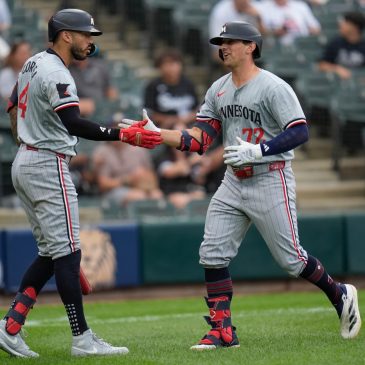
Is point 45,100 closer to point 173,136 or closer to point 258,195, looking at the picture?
point 173,136

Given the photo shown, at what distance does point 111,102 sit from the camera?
480 inches

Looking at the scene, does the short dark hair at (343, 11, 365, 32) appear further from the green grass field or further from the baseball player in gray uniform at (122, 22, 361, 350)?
the baseball player in gray uniform at (122, 22, 361, 350)

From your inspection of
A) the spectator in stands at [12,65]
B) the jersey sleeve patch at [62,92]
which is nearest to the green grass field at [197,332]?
the jersey sleeve patch at [62,92]

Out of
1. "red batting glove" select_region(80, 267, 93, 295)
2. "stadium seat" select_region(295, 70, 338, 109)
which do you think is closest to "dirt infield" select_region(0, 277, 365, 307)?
"stadium seat" select_region(295, 70, 338, 109)

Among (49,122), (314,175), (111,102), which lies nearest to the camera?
(49,122)

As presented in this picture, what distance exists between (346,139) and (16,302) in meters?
7.80

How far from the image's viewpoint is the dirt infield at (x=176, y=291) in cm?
1012

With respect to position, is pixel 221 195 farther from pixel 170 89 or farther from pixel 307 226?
pixel 170 89

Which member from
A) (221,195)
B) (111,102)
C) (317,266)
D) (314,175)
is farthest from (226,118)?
(314,175)

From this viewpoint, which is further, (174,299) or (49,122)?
(174,299)

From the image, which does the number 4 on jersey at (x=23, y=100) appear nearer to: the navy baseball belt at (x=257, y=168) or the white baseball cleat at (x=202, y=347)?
the navy baseball belt at (x=257, y=168)

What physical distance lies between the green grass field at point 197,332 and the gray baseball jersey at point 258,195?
57 cm

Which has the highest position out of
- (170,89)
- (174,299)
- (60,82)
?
(60,82)

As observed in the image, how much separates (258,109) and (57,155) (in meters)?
1.25
